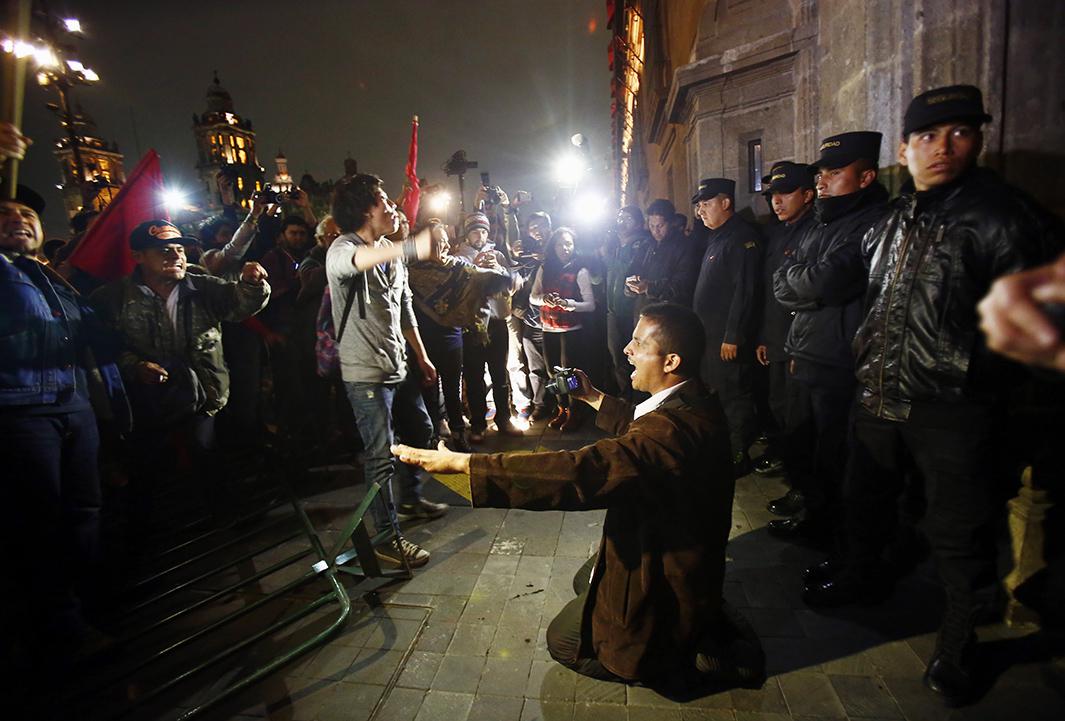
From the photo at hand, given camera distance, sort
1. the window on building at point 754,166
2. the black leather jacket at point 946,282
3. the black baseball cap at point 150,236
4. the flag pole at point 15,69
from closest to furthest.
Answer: the black leather jacket at point 946,282
the flag pole at point 15,69
the black baseball cap at point 150,236
the window on building at point 754,166

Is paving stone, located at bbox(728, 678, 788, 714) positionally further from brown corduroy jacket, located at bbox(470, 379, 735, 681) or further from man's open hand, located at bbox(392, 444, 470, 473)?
man's open hand, located at bbox(392, 444, 470, 473)

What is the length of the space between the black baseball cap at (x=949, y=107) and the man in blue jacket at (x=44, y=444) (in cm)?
487

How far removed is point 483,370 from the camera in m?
6.69

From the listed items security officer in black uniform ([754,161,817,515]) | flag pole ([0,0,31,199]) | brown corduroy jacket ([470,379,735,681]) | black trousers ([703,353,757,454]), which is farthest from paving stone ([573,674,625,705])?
flag pole ([0,0,31,199])

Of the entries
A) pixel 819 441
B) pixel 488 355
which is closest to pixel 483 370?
pixel 488 355

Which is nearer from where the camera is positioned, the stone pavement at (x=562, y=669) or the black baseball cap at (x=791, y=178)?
the stone pavement at (x=562, y=669)

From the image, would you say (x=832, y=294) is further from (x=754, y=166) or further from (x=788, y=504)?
(x=754, y=166)

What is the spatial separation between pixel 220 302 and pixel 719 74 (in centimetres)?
625

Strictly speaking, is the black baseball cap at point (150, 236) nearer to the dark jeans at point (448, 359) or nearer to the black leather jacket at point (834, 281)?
the dark jeans at point (448, 359)

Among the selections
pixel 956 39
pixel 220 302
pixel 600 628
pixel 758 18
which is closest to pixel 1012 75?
pixel 956 39

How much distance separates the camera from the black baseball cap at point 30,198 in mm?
3317

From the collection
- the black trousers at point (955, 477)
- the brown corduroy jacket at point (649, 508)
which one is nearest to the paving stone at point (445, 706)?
the brown corduroy jacket at point (649, 508)

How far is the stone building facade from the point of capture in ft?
10.9

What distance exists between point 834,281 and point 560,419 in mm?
4127
